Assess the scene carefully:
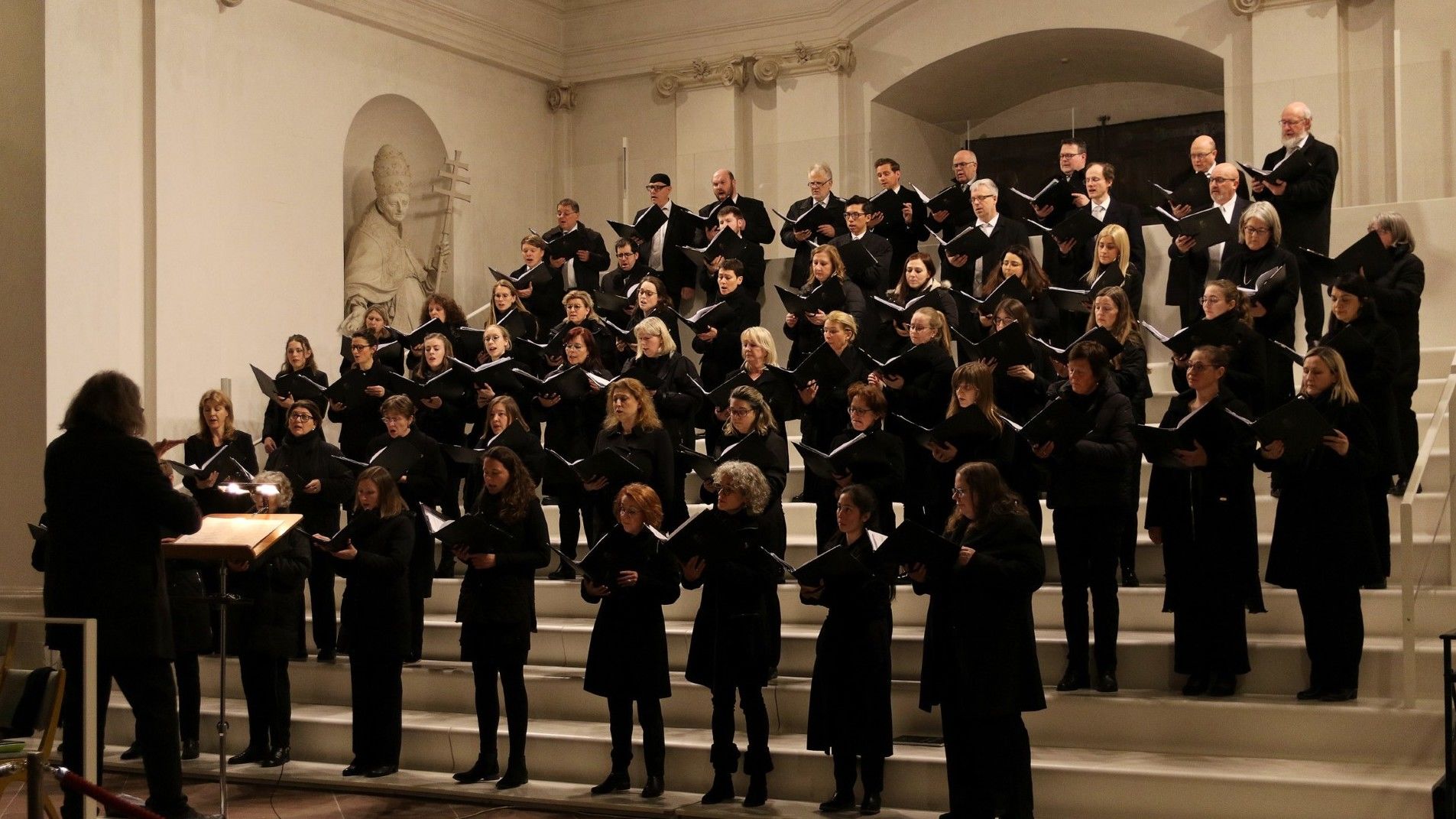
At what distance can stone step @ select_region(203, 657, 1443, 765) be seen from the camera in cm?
580

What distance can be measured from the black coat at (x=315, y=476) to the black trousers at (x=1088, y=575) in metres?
3.76

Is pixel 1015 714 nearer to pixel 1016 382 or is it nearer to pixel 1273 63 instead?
pixel 1016 382

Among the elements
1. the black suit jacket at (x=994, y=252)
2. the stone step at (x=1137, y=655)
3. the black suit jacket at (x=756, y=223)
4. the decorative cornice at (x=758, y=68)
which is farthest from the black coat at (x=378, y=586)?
the decorative cornice at (x=758, y=68)

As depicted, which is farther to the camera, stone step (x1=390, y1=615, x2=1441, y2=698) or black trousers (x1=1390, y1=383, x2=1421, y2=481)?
black trousers (x1=1390, y1=383, x2=1421, y2=481)

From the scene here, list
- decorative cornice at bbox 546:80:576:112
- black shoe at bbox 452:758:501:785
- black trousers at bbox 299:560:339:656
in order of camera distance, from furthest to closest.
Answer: decorative cornice at bbox 546:80:576:112 → black trousers at bbox 299:560:339:656 → black shoe at bbox 452:758:501:785

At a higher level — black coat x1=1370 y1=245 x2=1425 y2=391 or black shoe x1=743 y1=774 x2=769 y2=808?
black coat x1=1370 y1=245 x2=1425 y2=391

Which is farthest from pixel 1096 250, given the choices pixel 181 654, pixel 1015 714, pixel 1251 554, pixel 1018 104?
pixel 1018 104

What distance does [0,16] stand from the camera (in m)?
9.98

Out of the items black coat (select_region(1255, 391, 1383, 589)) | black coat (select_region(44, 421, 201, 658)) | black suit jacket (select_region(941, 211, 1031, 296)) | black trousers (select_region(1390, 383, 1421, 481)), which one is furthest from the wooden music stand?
black suit jacket (select_region(941, 211, 1031, 296))

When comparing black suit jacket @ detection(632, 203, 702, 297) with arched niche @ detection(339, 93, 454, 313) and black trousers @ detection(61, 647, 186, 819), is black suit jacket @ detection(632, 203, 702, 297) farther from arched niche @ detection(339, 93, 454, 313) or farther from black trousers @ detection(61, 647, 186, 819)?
black trousers @ detection(61, 647, 186, 819)

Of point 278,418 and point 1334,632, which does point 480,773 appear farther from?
point 278,418

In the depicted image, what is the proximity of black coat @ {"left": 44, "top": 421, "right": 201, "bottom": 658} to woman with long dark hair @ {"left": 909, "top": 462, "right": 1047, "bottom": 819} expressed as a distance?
8.52 feet

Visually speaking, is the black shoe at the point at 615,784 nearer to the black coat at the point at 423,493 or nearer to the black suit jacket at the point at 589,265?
the black coat at the point at 423,493

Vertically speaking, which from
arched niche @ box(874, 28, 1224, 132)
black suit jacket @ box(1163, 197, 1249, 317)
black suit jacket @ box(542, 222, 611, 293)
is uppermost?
arched niche @ box(874, 28, 1224, 132)
